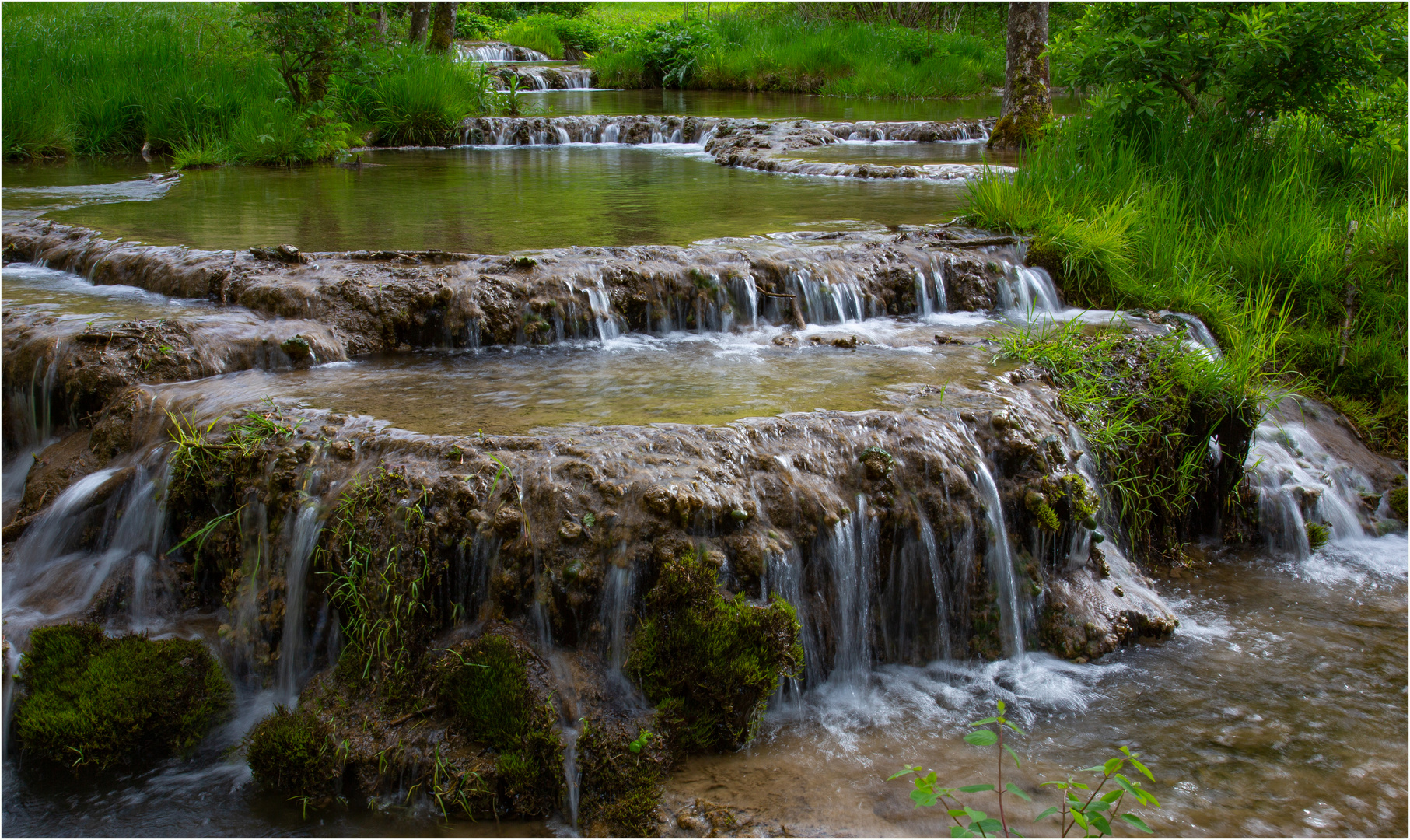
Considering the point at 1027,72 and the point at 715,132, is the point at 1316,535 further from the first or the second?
the point at 715,132

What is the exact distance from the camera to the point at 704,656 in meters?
3.25

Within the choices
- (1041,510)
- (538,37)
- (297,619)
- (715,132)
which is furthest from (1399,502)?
(538,37)

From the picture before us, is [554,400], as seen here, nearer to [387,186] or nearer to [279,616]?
[279,616]

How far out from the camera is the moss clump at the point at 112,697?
3.22 metres

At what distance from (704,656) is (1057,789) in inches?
47.4

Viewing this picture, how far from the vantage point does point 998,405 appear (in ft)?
14.0

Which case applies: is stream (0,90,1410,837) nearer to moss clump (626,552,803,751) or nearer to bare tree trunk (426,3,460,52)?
moss clump (626,552,803,751)

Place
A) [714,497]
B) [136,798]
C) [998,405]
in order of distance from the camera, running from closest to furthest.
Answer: [136,798] < [714,497] < [998,405]

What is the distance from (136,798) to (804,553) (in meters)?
2.40

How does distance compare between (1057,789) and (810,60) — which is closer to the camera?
(1057,789)

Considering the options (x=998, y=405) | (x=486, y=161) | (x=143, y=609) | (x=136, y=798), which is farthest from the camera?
(x=486, y=161)

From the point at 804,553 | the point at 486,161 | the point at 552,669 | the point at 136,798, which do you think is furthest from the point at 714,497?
the point at 486,161

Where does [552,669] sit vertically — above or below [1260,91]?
below

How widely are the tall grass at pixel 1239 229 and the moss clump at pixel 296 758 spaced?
4898mm
